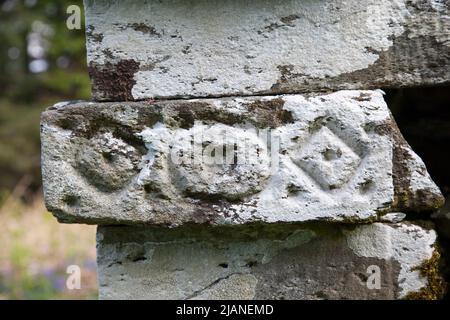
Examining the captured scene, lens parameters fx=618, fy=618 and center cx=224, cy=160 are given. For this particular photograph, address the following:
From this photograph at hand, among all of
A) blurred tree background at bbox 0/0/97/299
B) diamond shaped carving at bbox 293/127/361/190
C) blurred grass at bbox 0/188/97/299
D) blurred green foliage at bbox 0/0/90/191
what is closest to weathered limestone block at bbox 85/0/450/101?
diamond shaped carving at bbox 293/127/361/190

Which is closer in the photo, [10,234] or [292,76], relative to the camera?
[292,76]

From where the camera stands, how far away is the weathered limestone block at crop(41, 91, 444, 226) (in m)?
1.26

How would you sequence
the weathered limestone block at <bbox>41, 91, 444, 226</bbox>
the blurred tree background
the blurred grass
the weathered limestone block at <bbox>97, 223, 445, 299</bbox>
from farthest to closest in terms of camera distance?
the blurred tree background < the blurred grass < the weathered limestone block at <bbox>97, 223, 445, 299</bbox> < the weathered limestone block at <bbox>41, 91, 444, 226</bbox>

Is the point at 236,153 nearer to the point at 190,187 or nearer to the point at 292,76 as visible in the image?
the point at 190,187

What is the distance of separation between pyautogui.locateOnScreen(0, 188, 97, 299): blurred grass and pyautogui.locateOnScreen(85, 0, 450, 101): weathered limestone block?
1784mm

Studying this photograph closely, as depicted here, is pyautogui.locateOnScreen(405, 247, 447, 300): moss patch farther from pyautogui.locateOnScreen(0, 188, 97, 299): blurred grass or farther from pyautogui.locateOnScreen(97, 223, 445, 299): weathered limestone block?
pyautogui.locateOnScreen(0, 188, 97, 299): blurred grass

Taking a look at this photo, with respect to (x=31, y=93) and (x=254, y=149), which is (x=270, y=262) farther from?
(x=31, y=93)

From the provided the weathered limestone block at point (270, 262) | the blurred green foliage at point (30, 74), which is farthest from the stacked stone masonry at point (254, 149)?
the blurred green foliage at point (30, 74)

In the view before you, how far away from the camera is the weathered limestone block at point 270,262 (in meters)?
1.38

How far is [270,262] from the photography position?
143cm

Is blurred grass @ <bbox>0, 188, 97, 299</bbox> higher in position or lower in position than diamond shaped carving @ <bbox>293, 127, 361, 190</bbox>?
lower

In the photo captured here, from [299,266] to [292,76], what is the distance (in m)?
0.43
